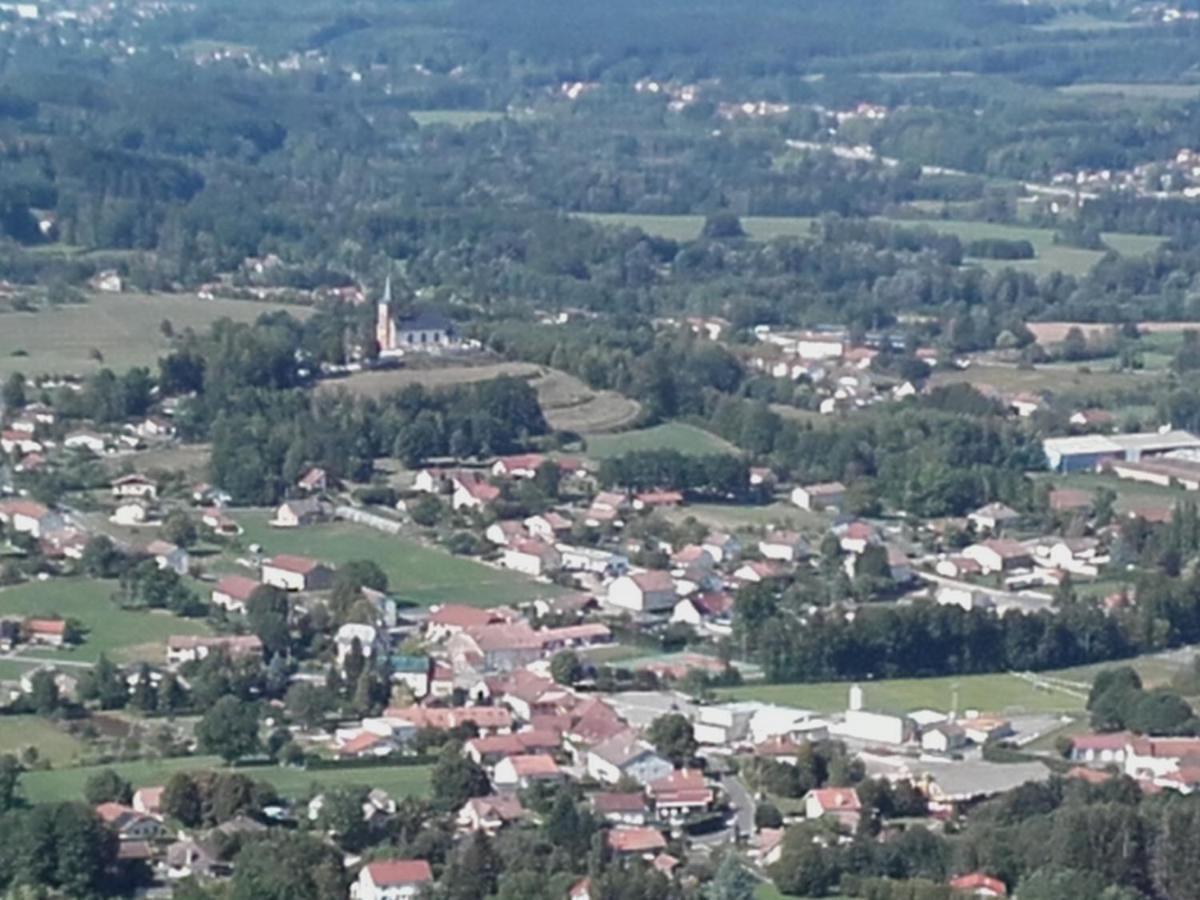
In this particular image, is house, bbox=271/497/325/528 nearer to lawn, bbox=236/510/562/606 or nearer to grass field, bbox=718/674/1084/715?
lawn, bbox=236/510/562/606

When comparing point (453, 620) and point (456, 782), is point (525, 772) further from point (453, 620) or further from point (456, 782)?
point (453, 620)

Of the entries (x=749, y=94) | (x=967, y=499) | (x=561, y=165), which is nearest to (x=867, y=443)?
(x=967, y=499)

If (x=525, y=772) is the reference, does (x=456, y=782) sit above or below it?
above

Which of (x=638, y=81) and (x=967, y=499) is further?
(x=638, y=81)

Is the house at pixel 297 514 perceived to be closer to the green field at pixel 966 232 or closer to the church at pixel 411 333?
the church at pixel 411 333

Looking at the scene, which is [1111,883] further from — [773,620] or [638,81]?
[638,81]

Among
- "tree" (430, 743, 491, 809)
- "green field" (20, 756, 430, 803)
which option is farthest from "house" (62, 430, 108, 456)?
"tree" (430, 743, 491, 809)

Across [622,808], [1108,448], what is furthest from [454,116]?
[622,808]
